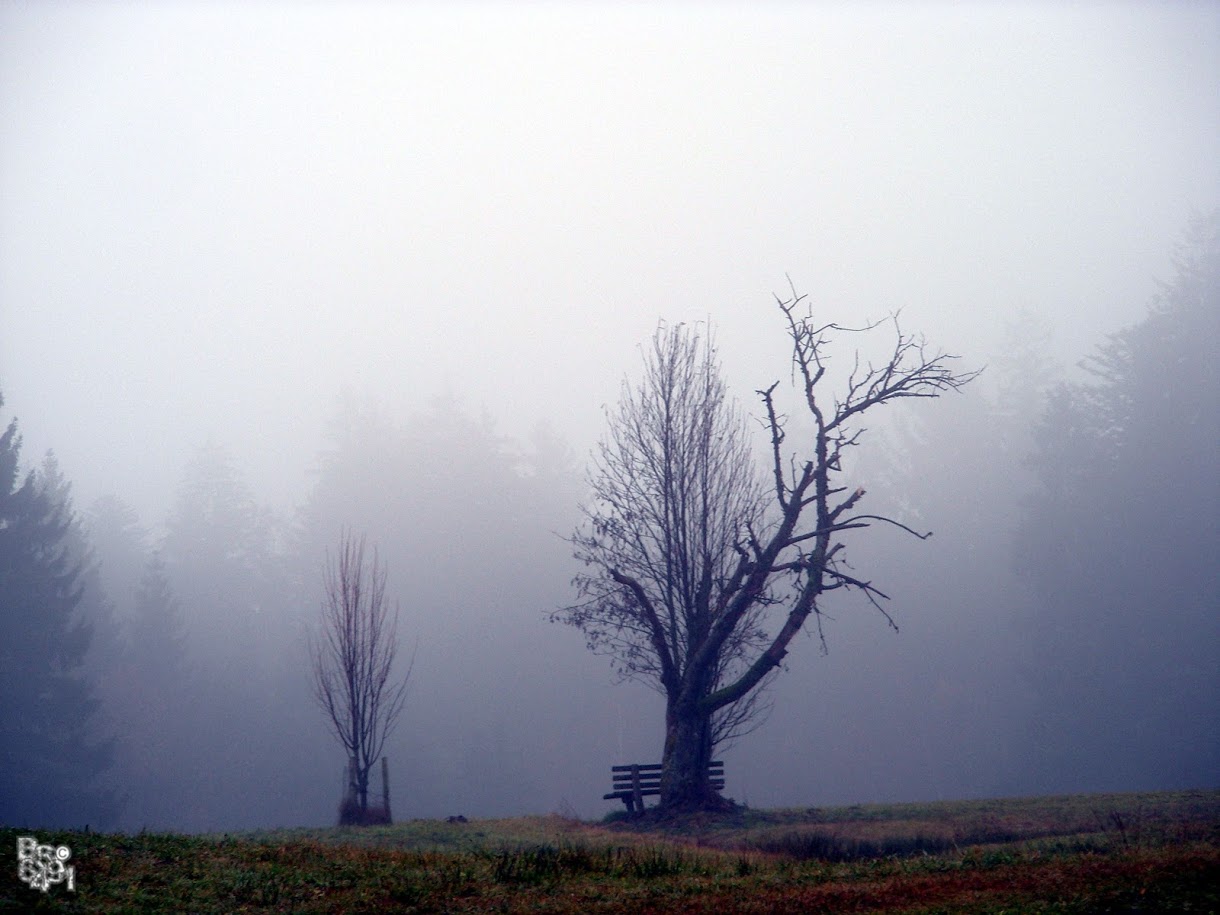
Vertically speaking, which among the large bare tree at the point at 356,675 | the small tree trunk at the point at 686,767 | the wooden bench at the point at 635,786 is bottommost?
the wooden bench at the point at 635,786

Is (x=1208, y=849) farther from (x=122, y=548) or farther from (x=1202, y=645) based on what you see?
Answer: (x=122, y=548)

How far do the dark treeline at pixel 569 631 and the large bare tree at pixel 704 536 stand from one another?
2369cm

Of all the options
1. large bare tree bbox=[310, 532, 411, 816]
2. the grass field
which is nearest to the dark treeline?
large bare tree bbox=[310, 532, 411, 816]

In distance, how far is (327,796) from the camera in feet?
180

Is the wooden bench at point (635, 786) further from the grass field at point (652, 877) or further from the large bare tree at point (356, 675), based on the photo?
the grass field at point (652, 877)

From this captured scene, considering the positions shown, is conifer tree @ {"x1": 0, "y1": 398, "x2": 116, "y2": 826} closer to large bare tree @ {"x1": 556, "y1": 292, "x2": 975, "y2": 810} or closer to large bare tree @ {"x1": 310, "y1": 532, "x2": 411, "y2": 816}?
large bare tree @ {"x1": 310, "y1": 532, "x2": 411, "y2": 816}

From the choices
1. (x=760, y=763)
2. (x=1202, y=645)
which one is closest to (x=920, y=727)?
(x=760, y=763)

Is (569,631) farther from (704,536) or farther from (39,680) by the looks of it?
(704,536)

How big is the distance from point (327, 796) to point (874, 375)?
151ft

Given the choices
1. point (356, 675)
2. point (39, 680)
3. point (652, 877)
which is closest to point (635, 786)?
point (356, 675)

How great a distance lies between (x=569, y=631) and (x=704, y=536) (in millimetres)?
40929

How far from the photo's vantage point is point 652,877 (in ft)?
33.3

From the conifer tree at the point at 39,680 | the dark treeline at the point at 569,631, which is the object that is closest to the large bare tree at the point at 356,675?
the dark treeline at the point at 569,631

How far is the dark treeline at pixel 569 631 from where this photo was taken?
4481 centimetres
